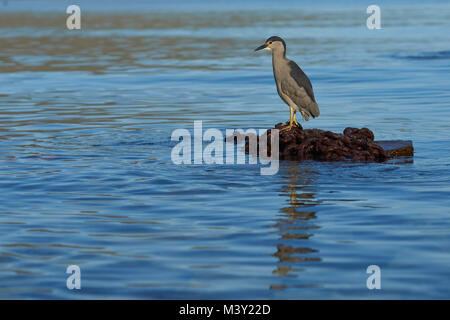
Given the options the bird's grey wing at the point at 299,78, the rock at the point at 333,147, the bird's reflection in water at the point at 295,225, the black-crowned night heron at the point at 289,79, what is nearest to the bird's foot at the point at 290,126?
the black-crowned night heron at the point at 289,79

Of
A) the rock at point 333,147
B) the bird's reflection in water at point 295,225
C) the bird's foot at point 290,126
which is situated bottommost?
the bird's reflection in water at point 295,225

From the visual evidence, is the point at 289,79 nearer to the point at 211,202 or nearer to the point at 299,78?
the point at 299,78

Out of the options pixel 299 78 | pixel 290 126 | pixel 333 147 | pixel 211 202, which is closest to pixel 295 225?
pixel 211 202

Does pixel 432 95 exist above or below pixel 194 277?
above

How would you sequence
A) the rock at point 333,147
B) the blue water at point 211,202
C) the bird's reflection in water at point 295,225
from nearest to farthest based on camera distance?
the blue water at point 211,202, the bird's reflection in water at point 295,225, the rock at point 333,147

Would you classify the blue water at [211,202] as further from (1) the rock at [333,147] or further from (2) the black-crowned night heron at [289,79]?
(2) the black-crowned night heron at [289,79]

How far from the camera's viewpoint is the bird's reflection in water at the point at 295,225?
7.00 m

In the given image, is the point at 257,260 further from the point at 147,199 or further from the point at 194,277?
the point at 147,199

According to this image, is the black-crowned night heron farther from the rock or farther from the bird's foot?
the rock

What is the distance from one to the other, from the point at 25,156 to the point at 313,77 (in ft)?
44.4

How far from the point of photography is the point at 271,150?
1262 centimetres

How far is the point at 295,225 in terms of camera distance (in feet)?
27.2

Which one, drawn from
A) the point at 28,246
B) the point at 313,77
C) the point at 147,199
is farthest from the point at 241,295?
the point at 313,77

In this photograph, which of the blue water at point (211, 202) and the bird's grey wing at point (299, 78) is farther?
the bird's grey wing at point (299, 78)
